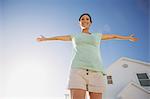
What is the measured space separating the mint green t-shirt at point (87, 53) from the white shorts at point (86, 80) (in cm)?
3

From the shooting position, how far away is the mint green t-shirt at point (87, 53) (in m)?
1.69

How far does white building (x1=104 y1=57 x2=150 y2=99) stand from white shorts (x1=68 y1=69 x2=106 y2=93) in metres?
0.99

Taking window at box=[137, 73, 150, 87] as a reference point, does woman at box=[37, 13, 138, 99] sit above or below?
below

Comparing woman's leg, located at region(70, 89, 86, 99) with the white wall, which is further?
the white wall

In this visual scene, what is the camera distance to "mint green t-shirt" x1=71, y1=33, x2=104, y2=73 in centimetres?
169

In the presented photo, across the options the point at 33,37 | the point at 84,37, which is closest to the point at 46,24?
the point at 33,37

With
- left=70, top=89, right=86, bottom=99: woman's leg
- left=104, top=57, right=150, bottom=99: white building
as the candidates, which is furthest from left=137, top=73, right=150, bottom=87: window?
left=70, top=89, right=86, bottom=99: woman's leg

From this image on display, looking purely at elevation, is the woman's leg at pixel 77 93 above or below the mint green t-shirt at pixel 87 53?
below

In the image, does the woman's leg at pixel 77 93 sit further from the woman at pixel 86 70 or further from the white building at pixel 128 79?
the white building at pixel 128 79

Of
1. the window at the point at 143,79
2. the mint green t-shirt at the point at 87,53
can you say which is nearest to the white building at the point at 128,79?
the window at the point at 143,79

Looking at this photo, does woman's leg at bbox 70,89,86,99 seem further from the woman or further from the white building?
the white building

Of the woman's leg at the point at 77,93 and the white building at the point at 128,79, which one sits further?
the white building at the point at 128,79

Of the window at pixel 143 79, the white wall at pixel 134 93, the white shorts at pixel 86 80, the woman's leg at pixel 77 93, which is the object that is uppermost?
the window at pixel 143 79

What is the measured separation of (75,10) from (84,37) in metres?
1.02
